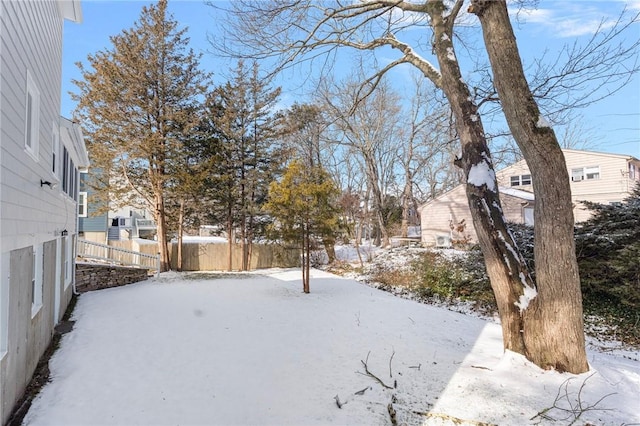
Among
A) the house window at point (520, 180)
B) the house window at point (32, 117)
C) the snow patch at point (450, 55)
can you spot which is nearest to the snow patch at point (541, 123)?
the snow patch at point (450, 55)

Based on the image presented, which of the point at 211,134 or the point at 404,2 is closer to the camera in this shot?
the point at 404,2

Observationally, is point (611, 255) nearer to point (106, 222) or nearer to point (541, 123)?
point (541, 123)

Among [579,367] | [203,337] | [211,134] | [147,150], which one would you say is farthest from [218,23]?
[211,134]

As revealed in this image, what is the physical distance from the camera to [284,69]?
7.13 m

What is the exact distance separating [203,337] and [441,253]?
10214 millimetres

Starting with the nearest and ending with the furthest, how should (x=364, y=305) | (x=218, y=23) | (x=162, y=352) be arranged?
(x=162, y=352)
(x=218, y=23)
(x=364, y=305)

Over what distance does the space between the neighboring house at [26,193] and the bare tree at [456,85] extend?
307 centimetres

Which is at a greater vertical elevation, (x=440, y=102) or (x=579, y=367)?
(x=440, y=102)

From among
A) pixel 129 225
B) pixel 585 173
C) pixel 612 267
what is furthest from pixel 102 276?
pixel 585 173

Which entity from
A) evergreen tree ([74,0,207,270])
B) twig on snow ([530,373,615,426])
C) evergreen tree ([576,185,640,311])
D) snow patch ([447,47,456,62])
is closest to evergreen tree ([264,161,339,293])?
snow patch ([447,47,456,62])

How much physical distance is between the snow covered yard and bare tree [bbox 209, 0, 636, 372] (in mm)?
477

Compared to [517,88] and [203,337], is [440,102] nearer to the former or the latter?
[517,88]

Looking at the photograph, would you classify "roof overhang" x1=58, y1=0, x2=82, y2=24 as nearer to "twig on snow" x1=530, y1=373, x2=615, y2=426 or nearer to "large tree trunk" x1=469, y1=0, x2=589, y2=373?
"large tree trunk" x1=469, y1=0, x2=589, y2=373

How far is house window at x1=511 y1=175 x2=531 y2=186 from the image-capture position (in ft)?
68.0
